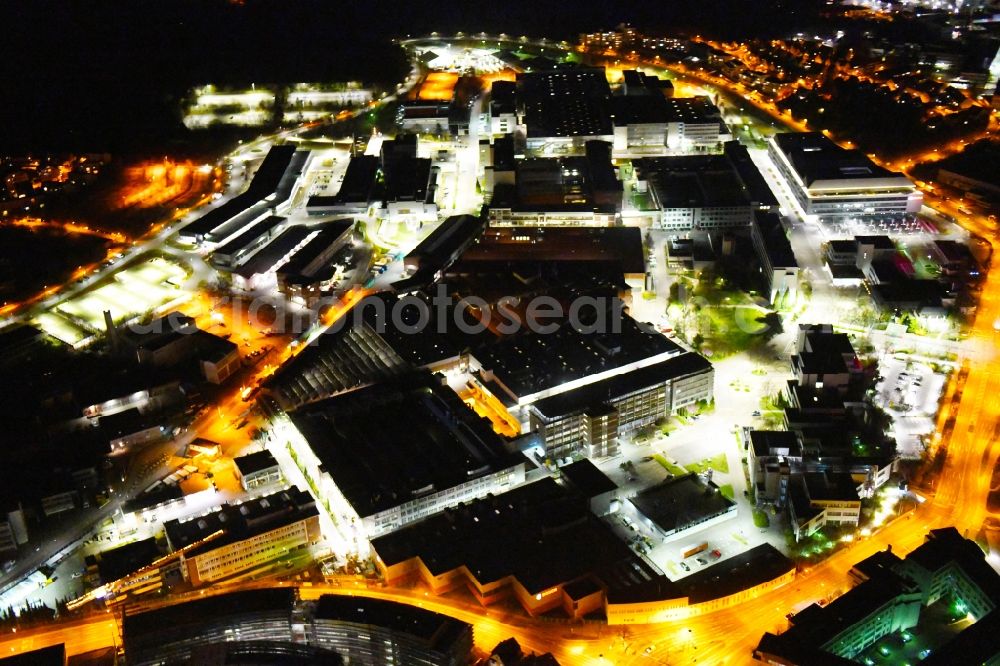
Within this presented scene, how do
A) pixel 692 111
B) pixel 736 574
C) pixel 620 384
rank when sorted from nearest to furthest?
1. pixel 736 574
2. pixel 620 384
3. pixel 692 111

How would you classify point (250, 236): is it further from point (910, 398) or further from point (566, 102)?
point (910, 398)

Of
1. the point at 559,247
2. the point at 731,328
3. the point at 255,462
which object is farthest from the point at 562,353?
the point at 255,462

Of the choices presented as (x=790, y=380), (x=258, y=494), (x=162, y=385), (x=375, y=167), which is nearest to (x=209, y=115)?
(x=375, y=167)

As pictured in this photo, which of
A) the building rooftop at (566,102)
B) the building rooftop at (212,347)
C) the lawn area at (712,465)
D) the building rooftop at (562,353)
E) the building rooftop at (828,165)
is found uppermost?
the building rooftop at (566,102)

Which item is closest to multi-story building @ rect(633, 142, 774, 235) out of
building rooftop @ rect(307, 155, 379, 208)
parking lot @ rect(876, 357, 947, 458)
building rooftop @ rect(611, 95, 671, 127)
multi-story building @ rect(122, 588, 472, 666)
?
building rooftop @ rect(611, 95, 671, 127)

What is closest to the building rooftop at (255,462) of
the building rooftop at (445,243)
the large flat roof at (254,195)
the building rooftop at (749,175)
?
the building rooftop at (445,243)

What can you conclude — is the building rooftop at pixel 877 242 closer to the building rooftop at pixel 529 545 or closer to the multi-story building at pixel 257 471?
the building rooftop at pixel 529 545

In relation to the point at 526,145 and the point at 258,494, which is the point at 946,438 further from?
the point at 526,145
